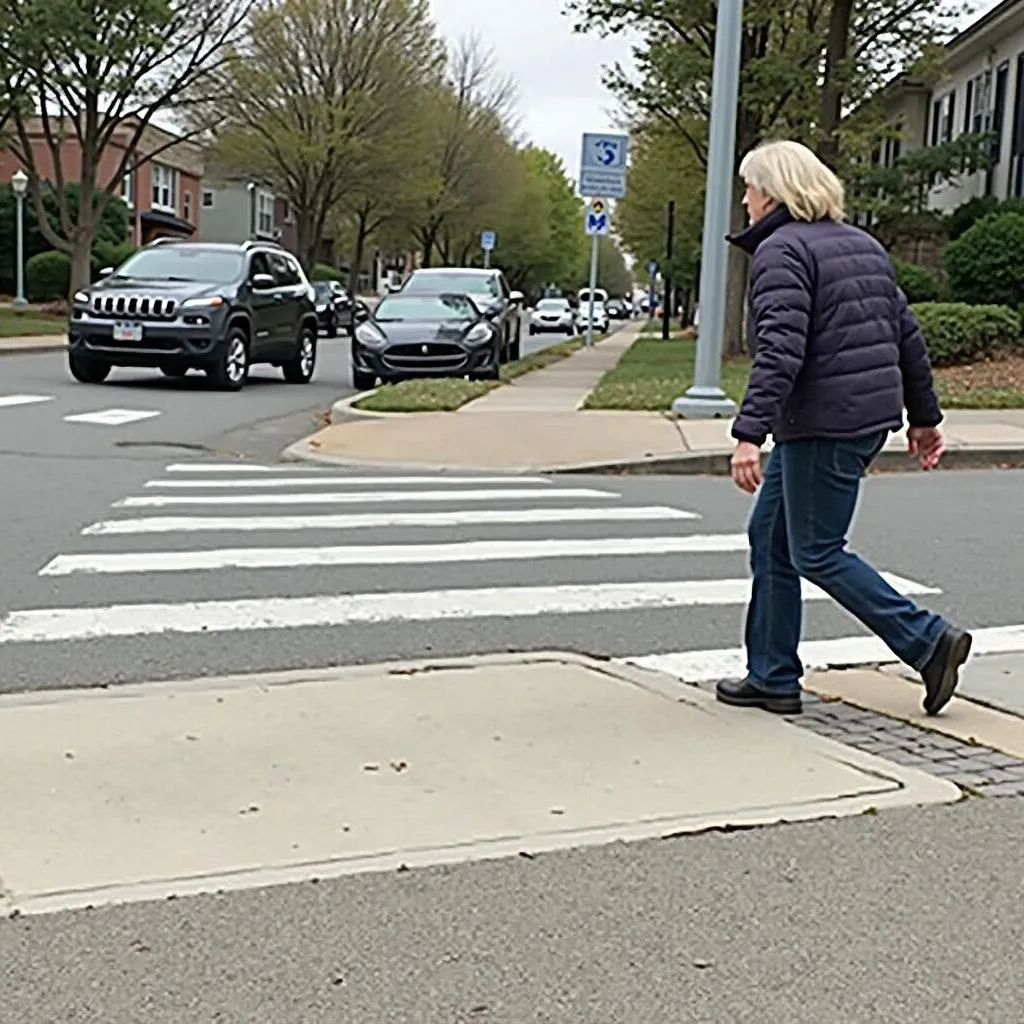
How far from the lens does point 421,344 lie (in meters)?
20.0

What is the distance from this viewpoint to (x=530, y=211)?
282ft

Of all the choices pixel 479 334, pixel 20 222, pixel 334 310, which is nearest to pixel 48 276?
pixel 20 222

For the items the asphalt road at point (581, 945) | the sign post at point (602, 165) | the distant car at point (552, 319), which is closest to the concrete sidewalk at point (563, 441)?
the asphalt road at point (581, 945)

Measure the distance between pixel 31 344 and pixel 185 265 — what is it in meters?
10.2

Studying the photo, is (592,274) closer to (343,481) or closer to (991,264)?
(991,264)

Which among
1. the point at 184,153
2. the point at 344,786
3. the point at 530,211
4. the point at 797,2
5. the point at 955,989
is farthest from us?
the point at 530,211

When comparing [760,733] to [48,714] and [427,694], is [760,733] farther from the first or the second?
[48,714]

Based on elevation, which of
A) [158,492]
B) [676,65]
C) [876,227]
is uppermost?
[676,65]

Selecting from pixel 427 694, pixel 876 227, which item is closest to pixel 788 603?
pixel 427 694

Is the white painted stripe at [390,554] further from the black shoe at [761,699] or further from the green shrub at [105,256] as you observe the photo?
the green shrub at [105,256]

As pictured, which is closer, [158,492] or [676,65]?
[158,492]

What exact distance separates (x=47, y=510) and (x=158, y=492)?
3.67 feet

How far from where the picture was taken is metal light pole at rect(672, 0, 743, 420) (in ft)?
48.3

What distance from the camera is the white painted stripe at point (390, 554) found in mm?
8070
